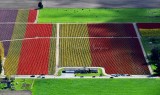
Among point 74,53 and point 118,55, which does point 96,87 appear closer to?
point 118,55

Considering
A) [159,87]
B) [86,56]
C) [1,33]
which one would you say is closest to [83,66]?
[86,56]

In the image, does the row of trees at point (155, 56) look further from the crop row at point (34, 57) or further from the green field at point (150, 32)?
the crop row at point (34, 57)

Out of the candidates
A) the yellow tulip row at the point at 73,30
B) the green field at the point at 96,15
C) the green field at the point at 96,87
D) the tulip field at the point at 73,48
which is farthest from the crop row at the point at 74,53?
the green field at the point at 96,15

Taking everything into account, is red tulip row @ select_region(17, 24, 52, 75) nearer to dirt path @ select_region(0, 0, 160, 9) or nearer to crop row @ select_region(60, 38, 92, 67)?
crop row @ select_region(60, 38, 92, 67)

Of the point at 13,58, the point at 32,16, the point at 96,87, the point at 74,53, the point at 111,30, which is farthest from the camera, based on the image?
the point at 32,16

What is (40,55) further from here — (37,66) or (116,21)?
(116,21)

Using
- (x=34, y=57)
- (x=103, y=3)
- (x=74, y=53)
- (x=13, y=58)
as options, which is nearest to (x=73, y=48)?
(x=74, y=53)
